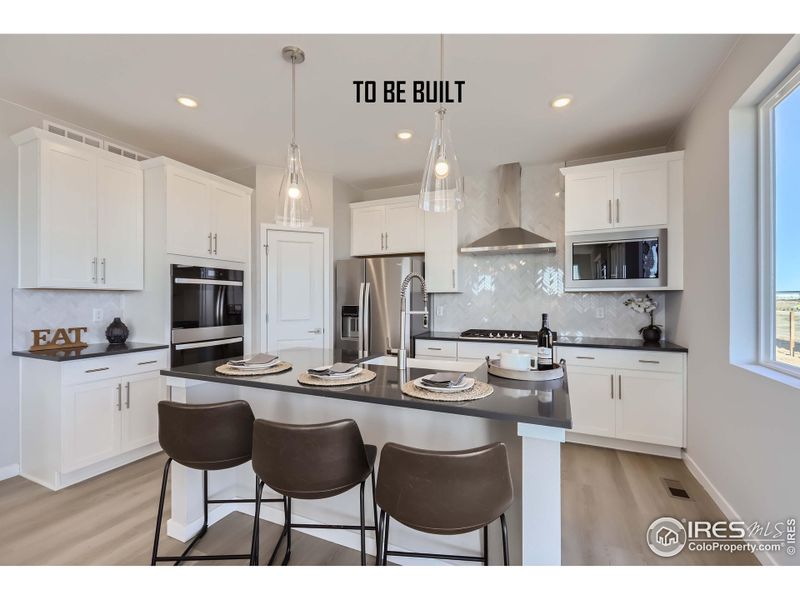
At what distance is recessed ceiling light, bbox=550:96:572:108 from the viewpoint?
2533 millimetres

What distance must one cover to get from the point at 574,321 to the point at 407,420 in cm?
260

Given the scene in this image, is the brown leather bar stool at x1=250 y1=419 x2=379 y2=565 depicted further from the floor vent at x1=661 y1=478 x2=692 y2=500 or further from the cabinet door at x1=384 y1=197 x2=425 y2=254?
the cabinet door at x1=384 y1=197 x2=425 y2=254

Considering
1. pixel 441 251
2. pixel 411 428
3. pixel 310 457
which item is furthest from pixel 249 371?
pixel 441 251

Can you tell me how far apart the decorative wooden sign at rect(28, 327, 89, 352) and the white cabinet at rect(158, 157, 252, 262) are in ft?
3.10

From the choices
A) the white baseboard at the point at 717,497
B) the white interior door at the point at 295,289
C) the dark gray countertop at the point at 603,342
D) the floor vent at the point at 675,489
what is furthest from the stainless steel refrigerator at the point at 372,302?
the white baseboard at the point at 717,497

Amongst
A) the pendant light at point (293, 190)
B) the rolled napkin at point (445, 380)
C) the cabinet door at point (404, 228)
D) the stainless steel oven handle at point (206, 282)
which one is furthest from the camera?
the cabinet door at point (404, 228)

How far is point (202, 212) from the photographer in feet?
10.9

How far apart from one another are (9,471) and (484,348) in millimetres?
3746

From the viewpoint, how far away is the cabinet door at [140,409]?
279cm

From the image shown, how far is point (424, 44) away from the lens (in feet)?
6.62

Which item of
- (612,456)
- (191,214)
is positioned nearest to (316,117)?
(191,214)

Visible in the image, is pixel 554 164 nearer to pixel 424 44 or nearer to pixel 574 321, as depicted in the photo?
pixel 574 321

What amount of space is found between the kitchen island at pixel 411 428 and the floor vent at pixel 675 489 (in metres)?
1.52

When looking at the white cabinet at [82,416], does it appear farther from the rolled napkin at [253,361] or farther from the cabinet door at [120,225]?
the rolled napkin at [253,361]
